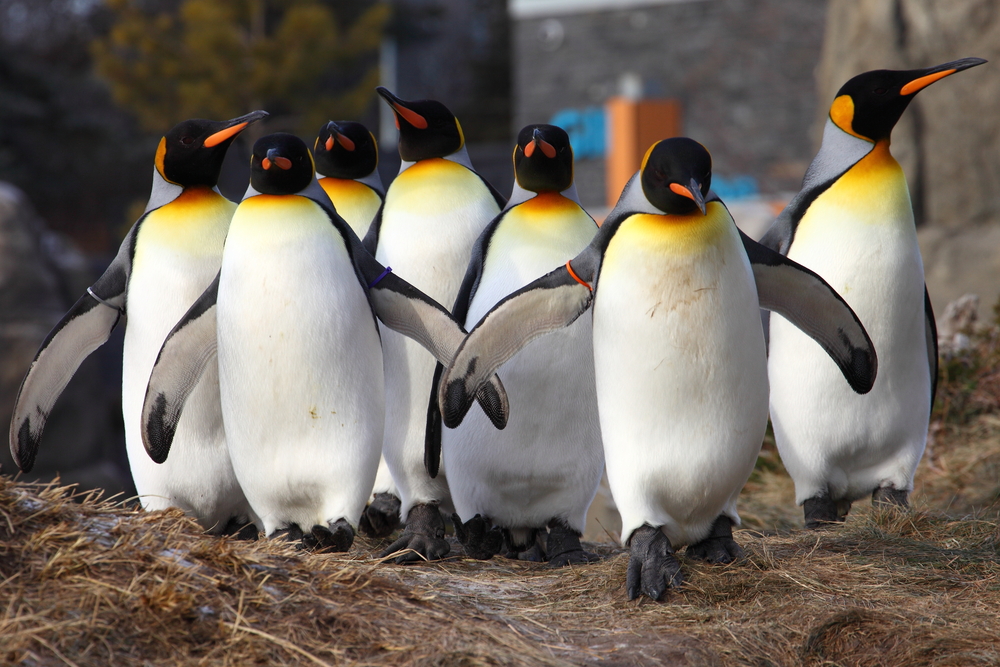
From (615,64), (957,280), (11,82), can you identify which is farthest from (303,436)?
(11,82)

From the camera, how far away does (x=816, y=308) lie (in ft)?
9.84

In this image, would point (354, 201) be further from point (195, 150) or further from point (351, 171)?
point (195, 150)

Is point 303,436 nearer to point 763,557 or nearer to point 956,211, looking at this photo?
point 763,557

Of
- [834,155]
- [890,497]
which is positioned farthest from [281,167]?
[890,497]

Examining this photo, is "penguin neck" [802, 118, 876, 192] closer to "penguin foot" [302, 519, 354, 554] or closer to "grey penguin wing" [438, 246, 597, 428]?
"grey penguin wing" [438, 246, 597, 428]

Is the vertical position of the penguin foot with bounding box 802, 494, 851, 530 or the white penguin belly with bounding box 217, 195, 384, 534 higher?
the white penguin belly with bounding box 217, 195, 384, 534

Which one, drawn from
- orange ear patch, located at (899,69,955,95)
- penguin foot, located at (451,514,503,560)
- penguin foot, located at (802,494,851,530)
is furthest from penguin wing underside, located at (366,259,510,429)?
orange ear patch, located at (899,69,955,95)

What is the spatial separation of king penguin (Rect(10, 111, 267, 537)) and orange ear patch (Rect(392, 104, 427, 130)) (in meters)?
0.54

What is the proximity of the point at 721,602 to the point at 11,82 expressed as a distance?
18.0 m

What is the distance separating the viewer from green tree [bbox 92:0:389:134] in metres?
15.5

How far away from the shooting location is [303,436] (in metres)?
3.09

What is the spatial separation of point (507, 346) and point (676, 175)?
2.34 ft

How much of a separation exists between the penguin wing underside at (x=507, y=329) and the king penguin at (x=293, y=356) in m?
0.23

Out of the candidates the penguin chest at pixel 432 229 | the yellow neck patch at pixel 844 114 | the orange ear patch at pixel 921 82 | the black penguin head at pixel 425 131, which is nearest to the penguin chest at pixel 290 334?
the penguin chest at pixel 432 229
